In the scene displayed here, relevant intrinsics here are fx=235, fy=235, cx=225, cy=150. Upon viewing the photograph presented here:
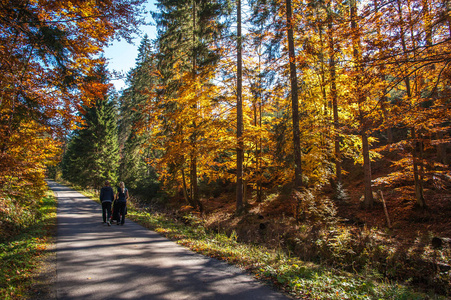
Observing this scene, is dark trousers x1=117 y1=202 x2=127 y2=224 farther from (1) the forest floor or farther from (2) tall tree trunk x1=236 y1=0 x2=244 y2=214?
(2) tall tree trunk x1=236 y1=0 x2=244 y2=214

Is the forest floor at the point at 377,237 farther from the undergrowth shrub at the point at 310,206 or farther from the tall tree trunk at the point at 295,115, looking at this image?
the tall tree trunk at the point at 295,115

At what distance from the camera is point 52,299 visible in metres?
3.63

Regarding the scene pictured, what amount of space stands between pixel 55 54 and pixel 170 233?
681 centimetres

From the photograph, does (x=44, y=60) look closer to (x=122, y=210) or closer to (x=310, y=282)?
(x=122, y=210)

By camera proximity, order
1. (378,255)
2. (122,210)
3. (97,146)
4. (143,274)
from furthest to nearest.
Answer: (97,146) < (122,210) < (378,255) < (143,274)

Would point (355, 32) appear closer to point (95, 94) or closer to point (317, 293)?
point (317, 293)

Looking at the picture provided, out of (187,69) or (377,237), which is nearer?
(377,237)

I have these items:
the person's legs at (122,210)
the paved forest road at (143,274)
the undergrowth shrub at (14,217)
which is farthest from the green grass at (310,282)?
the undergrowth shrub at (14,217)

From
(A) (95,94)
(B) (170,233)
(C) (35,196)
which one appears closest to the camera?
(B) (170,233)

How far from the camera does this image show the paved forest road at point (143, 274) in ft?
12.7

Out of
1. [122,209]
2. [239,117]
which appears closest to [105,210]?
[122,209]

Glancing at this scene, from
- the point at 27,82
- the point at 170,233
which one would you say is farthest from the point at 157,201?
the point at 27,82

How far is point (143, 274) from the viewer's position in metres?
4.64

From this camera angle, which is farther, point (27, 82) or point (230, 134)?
point (230, 134)
